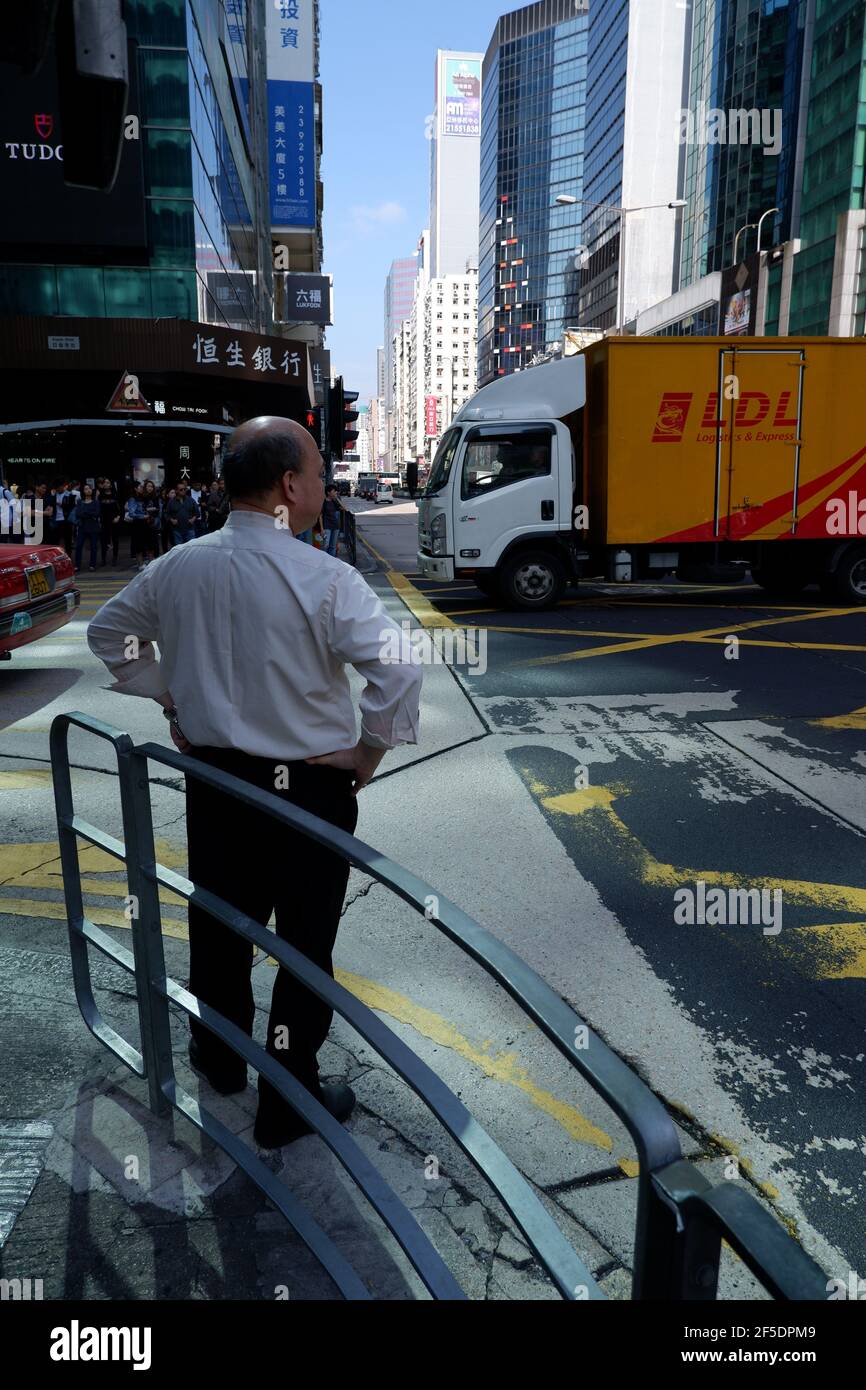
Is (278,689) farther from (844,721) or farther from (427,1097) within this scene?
(844,721)

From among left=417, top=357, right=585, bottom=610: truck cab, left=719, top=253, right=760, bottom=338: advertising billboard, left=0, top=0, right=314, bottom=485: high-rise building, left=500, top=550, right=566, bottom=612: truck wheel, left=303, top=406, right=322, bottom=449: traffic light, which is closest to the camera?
left=417, top=357, right=585, bottom=610: truck cab

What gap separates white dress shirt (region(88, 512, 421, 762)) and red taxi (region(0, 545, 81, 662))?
649cm

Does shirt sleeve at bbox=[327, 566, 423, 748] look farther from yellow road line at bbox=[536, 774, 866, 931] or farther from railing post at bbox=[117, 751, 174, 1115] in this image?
yellow road line at bbox=[536, 774, 866, 931]

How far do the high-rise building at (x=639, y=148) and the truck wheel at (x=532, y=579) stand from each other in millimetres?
81841

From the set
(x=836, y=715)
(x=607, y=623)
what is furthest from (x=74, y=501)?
(x=836, y=715)

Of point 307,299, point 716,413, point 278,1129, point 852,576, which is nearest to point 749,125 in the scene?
point 307,299

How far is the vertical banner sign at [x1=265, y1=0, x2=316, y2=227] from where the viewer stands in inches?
2170

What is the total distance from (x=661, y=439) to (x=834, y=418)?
8.23ft

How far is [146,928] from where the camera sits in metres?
2.81

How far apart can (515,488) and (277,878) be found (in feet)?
37.8

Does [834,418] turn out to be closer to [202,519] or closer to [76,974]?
[76,974]

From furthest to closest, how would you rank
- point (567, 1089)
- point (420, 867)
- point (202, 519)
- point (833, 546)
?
point (202, 519) → point (833, 546) → point (420, 867) → point (567, 1089)

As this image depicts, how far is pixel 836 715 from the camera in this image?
7.95 meters

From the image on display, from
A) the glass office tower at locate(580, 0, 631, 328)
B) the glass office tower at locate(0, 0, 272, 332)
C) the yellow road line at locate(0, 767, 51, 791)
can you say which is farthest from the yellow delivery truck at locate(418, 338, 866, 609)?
the glass office tower at locate(580, 0, 631, 328)
